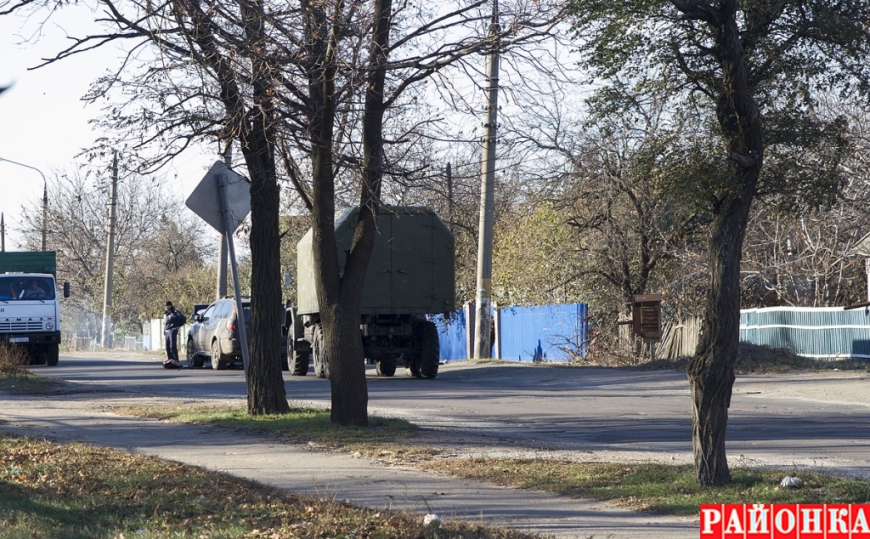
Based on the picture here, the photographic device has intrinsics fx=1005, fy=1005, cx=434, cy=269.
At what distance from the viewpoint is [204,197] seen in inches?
487

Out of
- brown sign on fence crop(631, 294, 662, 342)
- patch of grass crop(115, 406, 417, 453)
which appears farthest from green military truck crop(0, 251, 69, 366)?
brown sign on fence crop(631, 294, 662, 342)

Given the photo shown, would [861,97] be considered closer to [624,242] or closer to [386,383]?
[386,383]

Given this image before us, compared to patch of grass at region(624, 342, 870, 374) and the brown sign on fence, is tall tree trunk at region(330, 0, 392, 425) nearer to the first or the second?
patch of grass at region(624, 342, 870, 374)

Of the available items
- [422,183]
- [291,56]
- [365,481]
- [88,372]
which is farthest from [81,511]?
[88,372]

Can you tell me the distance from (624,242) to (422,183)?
14.9 m

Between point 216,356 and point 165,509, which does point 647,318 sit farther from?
point 165,509

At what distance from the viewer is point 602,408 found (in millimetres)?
14125

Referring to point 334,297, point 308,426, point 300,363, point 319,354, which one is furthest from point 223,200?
point 300,363

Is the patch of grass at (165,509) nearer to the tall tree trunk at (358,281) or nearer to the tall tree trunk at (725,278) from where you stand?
the tall tree trunk at (725,278)

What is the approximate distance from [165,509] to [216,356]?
18663 mm

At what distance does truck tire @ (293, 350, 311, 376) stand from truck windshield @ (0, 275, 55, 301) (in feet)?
31.7

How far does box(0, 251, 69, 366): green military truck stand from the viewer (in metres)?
27.6

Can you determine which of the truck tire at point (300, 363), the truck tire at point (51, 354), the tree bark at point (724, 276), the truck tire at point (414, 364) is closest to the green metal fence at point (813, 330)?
the truck tire at point (414, 364)

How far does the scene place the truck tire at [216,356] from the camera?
2490 cm
